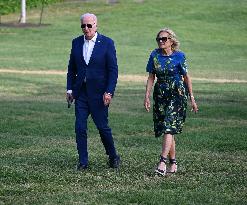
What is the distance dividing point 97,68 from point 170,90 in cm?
104

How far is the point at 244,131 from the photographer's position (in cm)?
1633

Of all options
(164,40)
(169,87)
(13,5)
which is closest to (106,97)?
(169,87)

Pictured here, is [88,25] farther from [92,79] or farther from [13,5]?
[13,5]

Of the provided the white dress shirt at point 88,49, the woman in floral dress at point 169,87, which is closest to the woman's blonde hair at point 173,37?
the woman in floral dress at point 169,87

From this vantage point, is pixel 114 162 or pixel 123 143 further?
pixel 123 143

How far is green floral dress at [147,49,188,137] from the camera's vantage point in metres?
10.8

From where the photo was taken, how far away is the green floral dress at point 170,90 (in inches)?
425

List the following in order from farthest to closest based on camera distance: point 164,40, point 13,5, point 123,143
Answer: point 13,5 → point 123,143 → point 164,40

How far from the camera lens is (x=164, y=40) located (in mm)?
10695

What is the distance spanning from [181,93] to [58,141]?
179 inches

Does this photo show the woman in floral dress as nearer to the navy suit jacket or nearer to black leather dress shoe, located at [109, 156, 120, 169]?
the navy suit jacket

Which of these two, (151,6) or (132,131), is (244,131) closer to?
(132,131)

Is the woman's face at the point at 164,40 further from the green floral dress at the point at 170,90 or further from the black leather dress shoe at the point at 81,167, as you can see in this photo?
the black leather dress shoe at the point at 81,167

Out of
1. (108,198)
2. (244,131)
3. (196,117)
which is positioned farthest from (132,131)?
(108,198)
